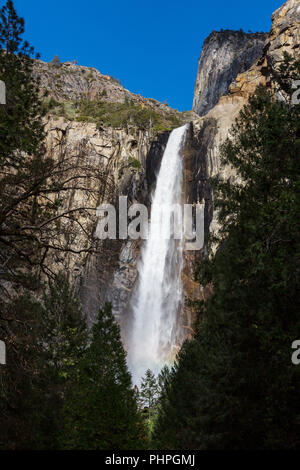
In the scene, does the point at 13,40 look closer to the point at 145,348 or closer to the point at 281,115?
the point at 281,115

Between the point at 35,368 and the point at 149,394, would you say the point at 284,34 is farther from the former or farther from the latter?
the point at 35,368

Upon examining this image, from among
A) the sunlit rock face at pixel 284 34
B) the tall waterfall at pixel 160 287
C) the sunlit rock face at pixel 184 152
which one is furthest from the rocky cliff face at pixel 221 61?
the tall waterfall at pixel 160 287

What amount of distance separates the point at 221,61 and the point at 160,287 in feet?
300

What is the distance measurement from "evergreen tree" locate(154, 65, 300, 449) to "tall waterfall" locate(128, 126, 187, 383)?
1836 centimetres

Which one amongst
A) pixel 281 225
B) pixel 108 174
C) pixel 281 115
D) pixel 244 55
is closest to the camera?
pixel 108 174

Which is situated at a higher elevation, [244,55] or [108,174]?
[244,55]

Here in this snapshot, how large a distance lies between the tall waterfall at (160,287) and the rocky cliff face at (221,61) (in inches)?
2353

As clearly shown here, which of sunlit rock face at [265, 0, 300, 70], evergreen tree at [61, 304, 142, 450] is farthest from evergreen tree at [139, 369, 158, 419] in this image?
sunlit rock face at [265, 0, 300, 70]

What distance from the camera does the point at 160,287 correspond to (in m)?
34.3

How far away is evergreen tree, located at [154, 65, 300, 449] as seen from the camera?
8555mm

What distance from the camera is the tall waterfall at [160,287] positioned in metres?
31.7

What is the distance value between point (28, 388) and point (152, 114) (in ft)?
146
